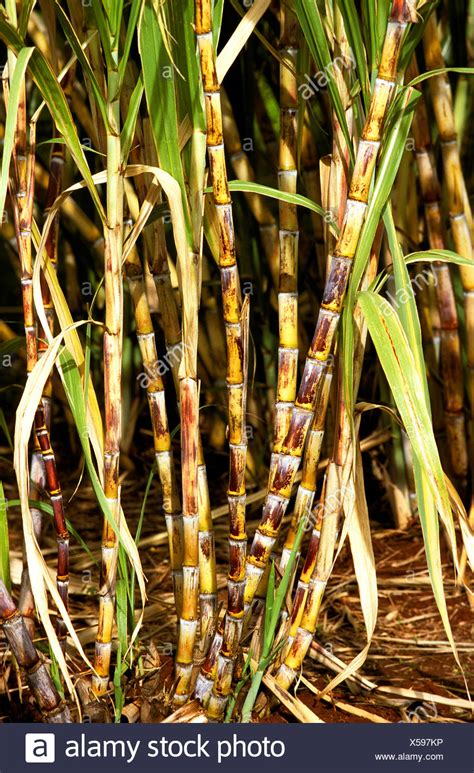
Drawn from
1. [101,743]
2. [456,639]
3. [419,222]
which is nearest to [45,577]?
[101,743]

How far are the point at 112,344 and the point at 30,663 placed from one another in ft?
0.92

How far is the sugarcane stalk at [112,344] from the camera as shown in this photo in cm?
66

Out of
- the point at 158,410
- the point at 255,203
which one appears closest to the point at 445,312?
the point at 255,203

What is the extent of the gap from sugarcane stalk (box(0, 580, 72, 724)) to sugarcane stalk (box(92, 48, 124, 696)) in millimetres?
56

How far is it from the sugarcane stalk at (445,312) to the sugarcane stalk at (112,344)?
56cm

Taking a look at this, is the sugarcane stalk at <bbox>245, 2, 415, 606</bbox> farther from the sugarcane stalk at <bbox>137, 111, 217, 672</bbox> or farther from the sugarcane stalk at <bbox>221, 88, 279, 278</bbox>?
the sugarcane stalk at <bbox>221, 88, 279, 278</bbox>

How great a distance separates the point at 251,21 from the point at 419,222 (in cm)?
72

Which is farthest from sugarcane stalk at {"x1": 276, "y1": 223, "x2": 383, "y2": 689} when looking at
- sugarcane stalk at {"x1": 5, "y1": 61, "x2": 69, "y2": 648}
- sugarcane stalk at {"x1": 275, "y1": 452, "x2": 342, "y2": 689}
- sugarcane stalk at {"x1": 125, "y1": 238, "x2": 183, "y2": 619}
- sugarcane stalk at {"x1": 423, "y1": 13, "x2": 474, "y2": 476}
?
sugarcane stalk at {"x1": 423, "y1": 13, "x2": 474, "y2": 476}

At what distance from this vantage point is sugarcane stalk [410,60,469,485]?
1.13 meters

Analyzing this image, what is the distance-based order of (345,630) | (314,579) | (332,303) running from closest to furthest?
1. (332,303)
2. (314,579)
3. (345,630)

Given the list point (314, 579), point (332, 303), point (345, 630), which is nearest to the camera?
point (332, 303)

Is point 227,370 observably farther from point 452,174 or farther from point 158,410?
point 452,174

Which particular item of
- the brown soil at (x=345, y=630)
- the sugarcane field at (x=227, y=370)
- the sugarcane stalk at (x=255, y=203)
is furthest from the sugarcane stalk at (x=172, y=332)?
the sugarcane stalk at (x=255, y=203)

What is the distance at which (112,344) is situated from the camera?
688mm
